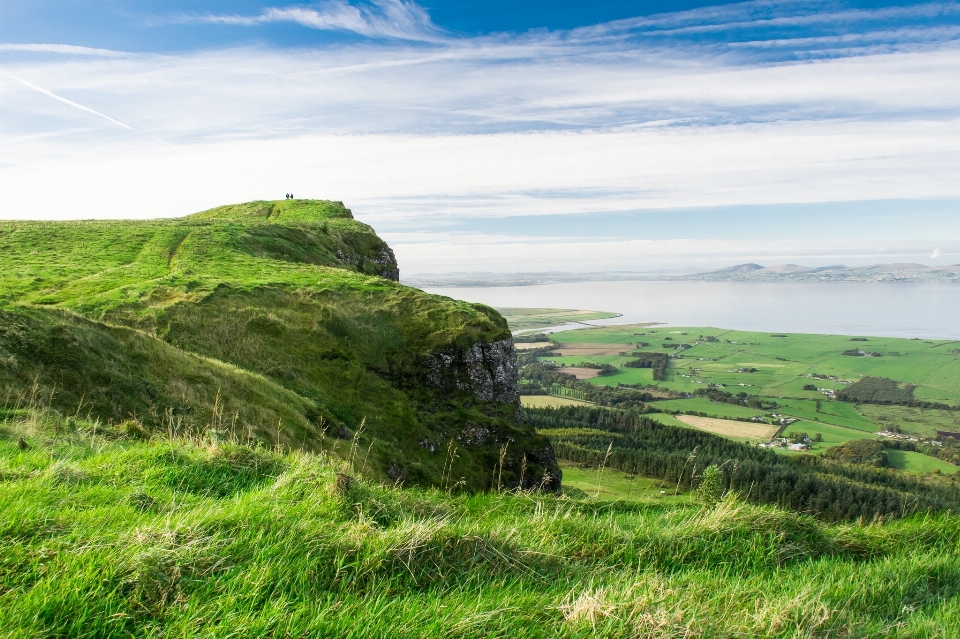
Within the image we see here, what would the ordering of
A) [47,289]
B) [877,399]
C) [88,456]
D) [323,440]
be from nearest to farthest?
[88,456]
[323,440]
[47,289]
[877,399]

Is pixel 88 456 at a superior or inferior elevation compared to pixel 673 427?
superior

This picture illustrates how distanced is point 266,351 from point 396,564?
2983cm

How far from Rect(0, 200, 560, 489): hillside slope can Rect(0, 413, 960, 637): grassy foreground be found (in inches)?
403

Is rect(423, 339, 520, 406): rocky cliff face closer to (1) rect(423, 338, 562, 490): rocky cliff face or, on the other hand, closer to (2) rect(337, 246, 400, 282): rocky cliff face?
(1) rect(423, 338, 562, 490): rocky cliff face

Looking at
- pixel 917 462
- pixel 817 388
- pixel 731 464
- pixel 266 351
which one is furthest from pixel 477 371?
pixel 817 388

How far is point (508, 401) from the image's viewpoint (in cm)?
4000

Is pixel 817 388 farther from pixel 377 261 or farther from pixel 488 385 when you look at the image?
pixel 488 385

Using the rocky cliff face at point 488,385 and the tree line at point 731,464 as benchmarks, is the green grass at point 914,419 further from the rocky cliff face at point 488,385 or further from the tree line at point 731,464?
the rocky cliff face at point 488,385

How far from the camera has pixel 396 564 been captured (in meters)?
4.52

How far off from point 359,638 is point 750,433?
134 m

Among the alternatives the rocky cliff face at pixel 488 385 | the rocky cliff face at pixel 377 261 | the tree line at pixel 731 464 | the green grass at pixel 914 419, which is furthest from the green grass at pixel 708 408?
the rocky cliff face at pixel 488 385

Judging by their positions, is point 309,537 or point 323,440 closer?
point 309,537

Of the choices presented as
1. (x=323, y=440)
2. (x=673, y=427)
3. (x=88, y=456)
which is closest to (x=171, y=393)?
(x=323, y=440)

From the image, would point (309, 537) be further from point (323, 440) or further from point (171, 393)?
point (323, 440)
